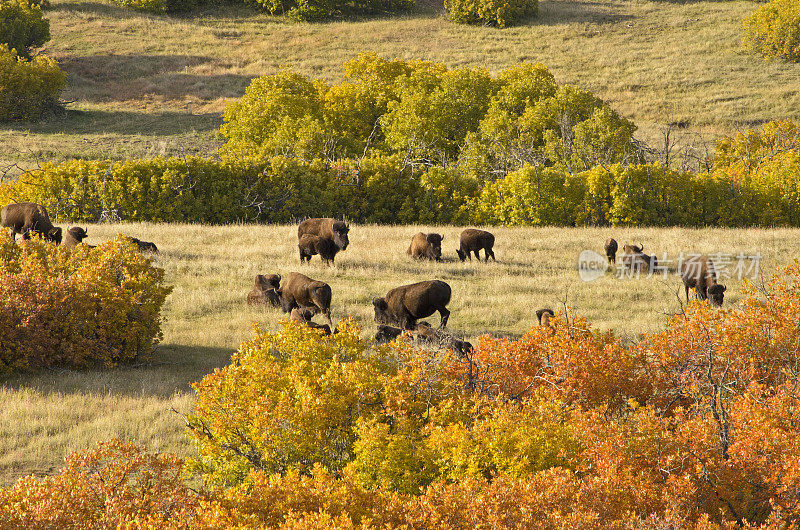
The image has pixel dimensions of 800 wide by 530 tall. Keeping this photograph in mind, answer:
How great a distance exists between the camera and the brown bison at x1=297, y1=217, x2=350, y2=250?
67.7 feet

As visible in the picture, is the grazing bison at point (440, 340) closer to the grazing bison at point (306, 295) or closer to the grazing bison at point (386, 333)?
the grazing bison at point (386, 333)

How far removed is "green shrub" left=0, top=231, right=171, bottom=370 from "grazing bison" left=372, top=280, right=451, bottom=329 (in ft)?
13.7

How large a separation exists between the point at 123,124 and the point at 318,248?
35.9m

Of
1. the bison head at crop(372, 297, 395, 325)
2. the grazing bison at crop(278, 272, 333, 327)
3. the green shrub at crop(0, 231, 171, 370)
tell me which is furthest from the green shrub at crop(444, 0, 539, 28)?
the green shrub at crop(0, 231, 171, 370)

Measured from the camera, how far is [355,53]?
67.1 meters

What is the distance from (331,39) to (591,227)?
4751cm

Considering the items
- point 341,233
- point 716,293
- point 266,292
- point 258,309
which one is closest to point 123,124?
point 341,233

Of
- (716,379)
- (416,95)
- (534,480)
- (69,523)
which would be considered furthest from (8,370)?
(416,95)

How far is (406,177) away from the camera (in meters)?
32.2

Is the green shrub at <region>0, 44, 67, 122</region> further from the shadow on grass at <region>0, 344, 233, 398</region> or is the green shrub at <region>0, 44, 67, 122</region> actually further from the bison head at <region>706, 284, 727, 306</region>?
the bison head at <region>706, 284, 727, 306</region>

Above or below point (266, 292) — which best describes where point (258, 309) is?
below

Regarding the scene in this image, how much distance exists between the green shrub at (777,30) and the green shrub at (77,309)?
61.6 m

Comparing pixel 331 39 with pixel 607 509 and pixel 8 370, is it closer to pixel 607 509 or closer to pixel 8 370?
pixel 8 370

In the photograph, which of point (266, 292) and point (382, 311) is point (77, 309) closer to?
point (266, 292)
